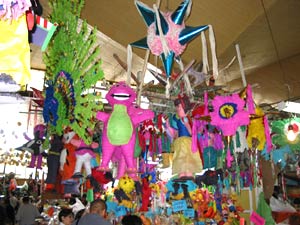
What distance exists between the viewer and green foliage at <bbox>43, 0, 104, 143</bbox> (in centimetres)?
215

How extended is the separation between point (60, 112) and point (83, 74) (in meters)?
0.30

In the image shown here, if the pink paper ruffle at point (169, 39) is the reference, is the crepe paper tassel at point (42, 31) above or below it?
below

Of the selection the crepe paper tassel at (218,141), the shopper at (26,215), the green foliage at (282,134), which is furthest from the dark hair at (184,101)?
the shopper at (26,215)

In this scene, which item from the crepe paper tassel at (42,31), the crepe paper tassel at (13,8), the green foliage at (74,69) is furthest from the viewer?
the green foliage at (74,69)

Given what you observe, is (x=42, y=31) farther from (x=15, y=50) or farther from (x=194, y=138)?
(x=194, y=138)

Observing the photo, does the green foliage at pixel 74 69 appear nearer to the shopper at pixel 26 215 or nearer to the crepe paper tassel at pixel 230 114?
the crepe paper tassel at pixel 230 114

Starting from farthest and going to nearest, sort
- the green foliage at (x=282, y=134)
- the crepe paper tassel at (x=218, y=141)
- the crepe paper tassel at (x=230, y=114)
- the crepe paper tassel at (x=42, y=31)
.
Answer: the green foliage at (x=282, y=134), the crepe paper tassel at (x=218, y=141), the crepe paper tassel at (x=230, y=114), the crepe paper tassel at (x=42, y=31)

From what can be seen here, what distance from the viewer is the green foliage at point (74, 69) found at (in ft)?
7.05

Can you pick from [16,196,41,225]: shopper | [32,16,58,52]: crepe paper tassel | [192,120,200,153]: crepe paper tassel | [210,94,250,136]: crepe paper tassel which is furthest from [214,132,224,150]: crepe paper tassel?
[16,196,41,225]: shopper

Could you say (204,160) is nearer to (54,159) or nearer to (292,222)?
(292,222)

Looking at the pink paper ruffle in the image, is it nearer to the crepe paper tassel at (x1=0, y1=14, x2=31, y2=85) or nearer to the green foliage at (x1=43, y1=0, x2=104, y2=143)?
the green foliage at (x1=43, y1=0, x2=104, y2=143)

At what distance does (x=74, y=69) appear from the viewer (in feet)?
7.45

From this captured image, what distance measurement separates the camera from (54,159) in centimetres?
280

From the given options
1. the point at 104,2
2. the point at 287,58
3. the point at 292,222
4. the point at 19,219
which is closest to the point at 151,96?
the point at 104,2
